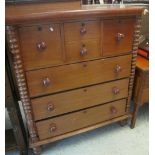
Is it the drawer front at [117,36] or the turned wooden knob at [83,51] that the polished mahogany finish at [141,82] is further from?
the turned wooden knob at [83,51]

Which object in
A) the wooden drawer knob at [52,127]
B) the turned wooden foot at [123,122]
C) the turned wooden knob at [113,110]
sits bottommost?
the turned wooden foot at [123,122]

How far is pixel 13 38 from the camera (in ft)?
3.11

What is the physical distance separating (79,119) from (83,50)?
568 millimetres

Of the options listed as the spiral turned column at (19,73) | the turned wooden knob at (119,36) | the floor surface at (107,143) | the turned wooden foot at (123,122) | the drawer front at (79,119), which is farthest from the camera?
the turned wooden foot at (123,122)

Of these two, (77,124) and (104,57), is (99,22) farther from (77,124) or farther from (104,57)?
(77,124)

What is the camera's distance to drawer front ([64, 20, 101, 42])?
1047mm

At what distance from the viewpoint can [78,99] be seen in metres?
1.29

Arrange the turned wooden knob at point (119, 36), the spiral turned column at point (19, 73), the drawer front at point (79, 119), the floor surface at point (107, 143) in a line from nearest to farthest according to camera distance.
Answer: the spiral turned column at point (19, 73) → the turned wooden knob at point (119, 36) → the drawer front at point (79, 119) → the floor surface at point (107, 143)

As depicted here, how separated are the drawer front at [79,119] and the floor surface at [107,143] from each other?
19cm

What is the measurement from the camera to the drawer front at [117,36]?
1.14 m

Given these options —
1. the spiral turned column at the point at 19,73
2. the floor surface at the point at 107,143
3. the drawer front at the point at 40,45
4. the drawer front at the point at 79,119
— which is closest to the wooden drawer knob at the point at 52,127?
the drawer front at the point at 79,119

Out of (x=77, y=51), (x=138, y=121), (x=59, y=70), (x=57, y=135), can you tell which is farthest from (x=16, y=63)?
(x=138, y=121)

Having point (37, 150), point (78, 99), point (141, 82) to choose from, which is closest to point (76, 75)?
A: point (78, 99)

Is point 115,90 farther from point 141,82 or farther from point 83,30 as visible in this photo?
point 83,30
